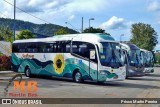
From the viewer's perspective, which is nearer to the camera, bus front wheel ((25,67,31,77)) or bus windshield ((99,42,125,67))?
bus windshield ((99,42,125,67))

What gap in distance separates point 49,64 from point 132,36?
95807 mm

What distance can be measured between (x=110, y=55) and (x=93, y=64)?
119 centimetres

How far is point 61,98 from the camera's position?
15.3m

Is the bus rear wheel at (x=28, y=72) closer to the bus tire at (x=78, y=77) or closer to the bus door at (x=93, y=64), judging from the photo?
the bus tire at (x=78, y=77)

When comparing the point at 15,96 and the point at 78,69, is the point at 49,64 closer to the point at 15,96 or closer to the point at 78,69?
the point at 78,69

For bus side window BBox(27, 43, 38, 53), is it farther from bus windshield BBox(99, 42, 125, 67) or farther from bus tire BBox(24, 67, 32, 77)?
bus windshield BBox(99, 42, 125, 67)

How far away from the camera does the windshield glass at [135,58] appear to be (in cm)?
3197

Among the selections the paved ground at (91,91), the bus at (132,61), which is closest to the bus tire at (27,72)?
the paved ground at (91,91)

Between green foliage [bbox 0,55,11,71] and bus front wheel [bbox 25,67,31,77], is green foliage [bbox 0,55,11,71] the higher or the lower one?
the higher one

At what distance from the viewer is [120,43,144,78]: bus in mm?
31603

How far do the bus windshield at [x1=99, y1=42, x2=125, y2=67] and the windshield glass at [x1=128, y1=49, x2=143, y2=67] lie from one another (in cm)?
809

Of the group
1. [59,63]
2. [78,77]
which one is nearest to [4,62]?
[59,63]

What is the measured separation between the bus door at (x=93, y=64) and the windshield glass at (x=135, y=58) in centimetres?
905

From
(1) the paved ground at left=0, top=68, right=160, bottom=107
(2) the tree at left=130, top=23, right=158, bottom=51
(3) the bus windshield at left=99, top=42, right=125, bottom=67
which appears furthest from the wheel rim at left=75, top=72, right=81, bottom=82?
(2) the tree at left=130, top=23, right=158, bottom=51
